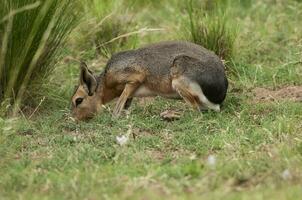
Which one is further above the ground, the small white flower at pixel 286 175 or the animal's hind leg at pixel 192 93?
the small white flower at pixel 286 175

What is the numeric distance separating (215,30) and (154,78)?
1.23 metres

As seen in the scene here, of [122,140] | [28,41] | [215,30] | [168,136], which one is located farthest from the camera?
[215,30]

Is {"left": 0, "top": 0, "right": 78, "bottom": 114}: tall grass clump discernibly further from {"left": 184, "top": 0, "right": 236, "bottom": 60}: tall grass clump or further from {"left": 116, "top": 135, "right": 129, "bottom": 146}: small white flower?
{"left": 184, "top": 0, "right": 236, "bottom": 60}: tall grass clump

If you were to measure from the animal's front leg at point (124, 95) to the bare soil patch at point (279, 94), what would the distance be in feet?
4.40

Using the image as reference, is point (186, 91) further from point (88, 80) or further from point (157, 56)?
point (88, 80)

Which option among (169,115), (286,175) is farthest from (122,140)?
(286,175)

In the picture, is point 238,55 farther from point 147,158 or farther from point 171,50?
point 147,158

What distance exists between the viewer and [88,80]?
312 inches

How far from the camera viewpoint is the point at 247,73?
880cm

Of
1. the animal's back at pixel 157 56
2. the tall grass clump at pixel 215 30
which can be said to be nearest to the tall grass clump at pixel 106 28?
the tall grass clump at pixel 215 30

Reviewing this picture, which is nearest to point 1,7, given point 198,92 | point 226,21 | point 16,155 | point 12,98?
point 12,98

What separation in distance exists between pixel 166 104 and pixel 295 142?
8.31 ft

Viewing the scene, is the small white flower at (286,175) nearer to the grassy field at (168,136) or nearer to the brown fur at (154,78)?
the grassy field at (168,136)

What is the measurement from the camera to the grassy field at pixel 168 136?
5078 millimetres
